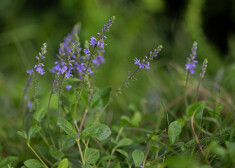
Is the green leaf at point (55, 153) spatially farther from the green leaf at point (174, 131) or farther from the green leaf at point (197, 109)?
the green leaf at point (197, 109)

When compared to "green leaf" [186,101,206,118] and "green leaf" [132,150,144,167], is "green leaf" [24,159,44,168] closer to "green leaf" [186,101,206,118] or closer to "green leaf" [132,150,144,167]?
"green leaf" [132,150,144,167]

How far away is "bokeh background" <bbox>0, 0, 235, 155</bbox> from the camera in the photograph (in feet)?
9.48

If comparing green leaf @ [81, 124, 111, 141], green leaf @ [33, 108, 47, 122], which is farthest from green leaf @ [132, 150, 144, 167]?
green leaf @ [33, 108, 47, 122]

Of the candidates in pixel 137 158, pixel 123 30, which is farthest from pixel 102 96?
pixel 123 30

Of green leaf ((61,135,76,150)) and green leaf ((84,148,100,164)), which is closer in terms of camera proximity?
green leaf ((84,148,100,164))

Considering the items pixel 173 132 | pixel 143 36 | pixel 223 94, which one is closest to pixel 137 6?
pixel 143 36

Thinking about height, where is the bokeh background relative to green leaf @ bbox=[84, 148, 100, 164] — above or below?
above

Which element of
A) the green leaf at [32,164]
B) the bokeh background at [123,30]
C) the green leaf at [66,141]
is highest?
the bokeh background at [123,30]

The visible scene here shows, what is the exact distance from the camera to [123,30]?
3225 millimetres

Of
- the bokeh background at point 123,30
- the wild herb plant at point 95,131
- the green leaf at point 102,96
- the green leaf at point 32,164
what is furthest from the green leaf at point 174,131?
the bokeh background at point 123,30

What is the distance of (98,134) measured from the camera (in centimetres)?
106

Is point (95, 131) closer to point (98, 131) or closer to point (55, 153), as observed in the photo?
point (98, 131)

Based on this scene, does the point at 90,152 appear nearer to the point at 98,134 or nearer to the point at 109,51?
the point at 98,134

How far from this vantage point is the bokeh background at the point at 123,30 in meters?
2.89
